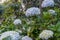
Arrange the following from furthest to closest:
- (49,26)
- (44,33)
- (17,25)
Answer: (17,25) < (49,26) < (44,33)

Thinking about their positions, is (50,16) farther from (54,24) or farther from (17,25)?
(17,25)

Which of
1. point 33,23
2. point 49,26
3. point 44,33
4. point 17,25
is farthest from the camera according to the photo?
point 17,25

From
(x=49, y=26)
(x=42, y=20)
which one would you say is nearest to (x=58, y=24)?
(x=49, y=26)

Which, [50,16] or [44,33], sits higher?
[50,16]

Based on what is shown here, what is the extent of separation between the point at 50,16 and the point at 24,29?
0.64 ft

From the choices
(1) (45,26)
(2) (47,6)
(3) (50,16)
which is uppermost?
(2) (47,6)

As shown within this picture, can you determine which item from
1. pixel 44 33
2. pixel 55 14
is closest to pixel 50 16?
pixel 55 14

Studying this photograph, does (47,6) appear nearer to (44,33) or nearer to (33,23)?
(33,23)

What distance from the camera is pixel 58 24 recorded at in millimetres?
1138

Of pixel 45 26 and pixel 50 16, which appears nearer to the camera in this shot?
pixel 45 26

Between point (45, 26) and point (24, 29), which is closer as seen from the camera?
point (45, 26)

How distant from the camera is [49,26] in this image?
1127 mm

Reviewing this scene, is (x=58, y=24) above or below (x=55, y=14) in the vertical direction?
below

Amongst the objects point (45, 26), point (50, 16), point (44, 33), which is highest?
point (50, 16)
